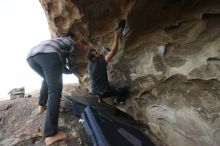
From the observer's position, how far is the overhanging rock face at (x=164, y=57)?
146 inches

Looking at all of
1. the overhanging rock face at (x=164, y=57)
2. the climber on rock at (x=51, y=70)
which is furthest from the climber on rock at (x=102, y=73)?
the climber on rock at (x=51, y=70)

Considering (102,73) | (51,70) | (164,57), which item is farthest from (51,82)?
(164,57)

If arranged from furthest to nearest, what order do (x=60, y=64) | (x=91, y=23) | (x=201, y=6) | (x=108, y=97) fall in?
(x=108, y=97)
(x=91, y=23)
(x=60, y=64)
(x=201, y=6)

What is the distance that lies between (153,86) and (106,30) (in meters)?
1.31

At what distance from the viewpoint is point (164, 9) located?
411 cm

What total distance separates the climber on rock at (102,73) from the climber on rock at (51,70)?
1.59 feet

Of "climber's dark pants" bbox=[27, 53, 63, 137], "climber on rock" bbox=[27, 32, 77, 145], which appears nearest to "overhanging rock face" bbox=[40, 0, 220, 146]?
"climber on rock" bbox=[27, 32, 77, 145]

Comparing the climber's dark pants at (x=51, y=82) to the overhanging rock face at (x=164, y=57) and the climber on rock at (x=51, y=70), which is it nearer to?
the climber on rock at (x=51, y=70)

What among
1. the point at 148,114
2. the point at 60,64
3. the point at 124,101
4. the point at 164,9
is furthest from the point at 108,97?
the point at 164,9

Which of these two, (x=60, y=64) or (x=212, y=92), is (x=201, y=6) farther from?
(x=60, y=64)

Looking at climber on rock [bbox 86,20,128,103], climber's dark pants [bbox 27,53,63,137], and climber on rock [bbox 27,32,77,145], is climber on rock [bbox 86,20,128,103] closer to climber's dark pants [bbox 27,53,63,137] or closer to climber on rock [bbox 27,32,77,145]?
climber on rock [bbox 27,32,77,145]

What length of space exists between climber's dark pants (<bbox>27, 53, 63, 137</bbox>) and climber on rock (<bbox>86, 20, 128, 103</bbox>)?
0.63 m

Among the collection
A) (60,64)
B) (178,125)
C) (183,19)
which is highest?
(183,19)

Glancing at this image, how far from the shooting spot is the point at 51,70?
168 inches
